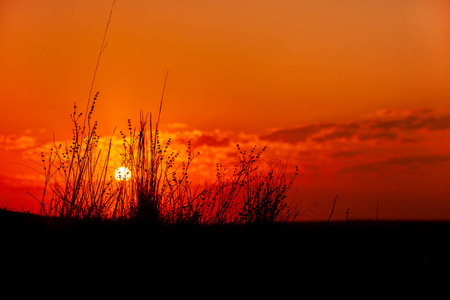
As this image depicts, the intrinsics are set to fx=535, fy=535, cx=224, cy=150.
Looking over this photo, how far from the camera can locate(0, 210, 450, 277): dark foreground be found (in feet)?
10.3

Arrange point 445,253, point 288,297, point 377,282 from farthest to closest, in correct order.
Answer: point 445,253
point 377,282
point 288,297

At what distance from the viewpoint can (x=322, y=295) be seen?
2.83 metres

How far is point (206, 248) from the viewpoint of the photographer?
11.2 feet

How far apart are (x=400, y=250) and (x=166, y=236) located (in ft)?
5.64

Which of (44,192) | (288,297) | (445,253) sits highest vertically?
(44,192)

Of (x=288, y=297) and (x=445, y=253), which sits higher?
(x=445, y=253)

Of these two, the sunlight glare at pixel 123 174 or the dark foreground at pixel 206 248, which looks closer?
the dark foreground at pixel 206 248

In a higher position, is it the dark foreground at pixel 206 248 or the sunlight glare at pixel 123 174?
the sunlight glare at pixel 123 174

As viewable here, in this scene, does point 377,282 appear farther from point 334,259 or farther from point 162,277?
point 162,277

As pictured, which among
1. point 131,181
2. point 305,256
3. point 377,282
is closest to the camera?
point 377,282

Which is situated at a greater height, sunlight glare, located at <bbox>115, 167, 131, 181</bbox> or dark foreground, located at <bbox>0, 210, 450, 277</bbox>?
sunlight glare, located at <bbox>115, 167, 131, 181</bbox>

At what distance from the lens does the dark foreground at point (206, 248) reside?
313 centimetres

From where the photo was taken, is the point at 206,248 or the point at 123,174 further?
the point at 123,174

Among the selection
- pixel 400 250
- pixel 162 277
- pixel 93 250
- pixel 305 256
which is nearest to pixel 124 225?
pixel 93 250
